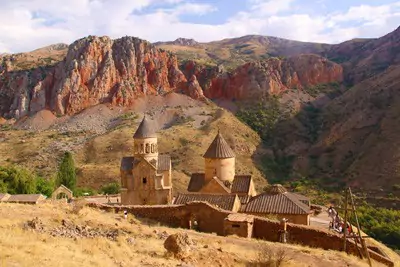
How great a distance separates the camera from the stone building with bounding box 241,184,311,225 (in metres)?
25.5

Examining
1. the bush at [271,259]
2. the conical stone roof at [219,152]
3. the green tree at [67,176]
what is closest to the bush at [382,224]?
the conical stone roof at [219,152]

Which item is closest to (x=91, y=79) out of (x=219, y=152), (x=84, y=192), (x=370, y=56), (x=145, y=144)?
(x=84, y=192)

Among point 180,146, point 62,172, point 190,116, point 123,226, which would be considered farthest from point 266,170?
point 123,226

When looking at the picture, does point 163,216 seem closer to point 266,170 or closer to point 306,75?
point 266,170

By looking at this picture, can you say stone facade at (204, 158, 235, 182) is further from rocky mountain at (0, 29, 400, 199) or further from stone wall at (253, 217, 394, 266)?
rocky mountain at (0, 29, 400, 199)

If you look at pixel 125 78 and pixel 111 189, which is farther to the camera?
pixel 125 78

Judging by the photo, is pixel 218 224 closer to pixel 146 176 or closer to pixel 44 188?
pixel 146 176

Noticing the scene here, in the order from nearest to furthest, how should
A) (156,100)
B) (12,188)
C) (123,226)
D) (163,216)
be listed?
1. (123,226)
2. (163,216)
3. (12,188)
4. (156,100)

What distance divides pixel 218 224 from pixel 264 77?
7564 cm

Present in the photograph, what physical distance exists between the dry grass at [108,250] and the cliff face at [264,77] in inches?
3062

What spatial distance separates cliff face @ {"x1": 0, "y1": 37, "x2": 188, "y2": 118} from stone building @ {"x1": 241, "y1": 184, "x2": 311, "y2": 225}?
66494 mm

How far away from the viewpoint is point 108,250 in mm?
13148

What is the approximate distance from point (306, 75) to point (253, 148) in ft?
122

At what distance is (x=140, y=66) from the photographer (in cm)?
9612
